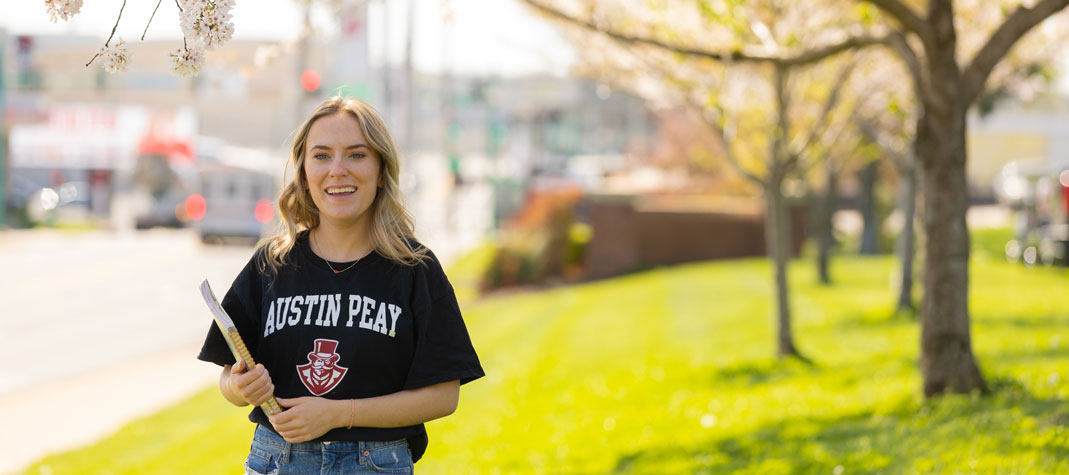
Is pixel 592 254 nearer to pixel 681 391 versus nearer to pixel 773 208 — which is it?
pixel 773 208

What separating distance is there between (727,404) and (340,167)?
6810mm

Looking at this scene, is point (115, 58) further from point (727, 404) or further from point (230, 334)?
point (727, 404)

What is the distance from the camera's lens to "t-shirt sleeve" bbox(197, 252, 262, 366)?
3148 millimetres

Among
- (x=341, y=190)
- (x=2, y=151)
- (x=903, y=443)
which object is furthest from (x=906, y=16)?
(x=2, y=151)

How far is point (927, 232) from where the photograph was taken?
25.0 ft

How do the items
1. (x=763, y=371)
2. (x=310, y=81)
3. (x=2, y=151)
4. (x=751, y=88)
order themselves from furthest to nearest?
1. (x=2, y=151)
2. (x=310, y=81)
3. (x=751, y=88)
4. (x=763, y=371)

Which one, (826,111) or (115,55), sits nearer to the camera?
(115,55)

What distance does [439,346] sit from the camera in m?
3.05

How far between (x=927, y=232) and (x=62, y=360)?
1034 cm

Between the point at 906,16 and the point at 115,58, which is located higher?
the point at 906,16

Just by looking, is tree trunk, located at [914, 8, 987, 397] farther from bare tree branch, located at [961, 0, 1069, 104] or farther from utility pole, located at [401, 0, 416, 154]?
utility pole, located at [401, 0, 416, 154]

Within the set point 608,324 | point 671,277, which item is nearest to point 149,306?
point 608,324

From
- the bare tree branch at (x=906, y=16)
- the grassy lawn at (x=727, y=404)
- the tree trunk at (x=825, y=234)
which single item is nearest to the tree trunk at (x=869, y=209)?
the tree trunk at (x=825, y=234)

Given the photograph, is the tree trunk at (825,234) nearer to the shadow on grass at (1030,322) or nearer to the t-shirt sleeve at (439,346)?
the shadow on grass at (1030,322)
